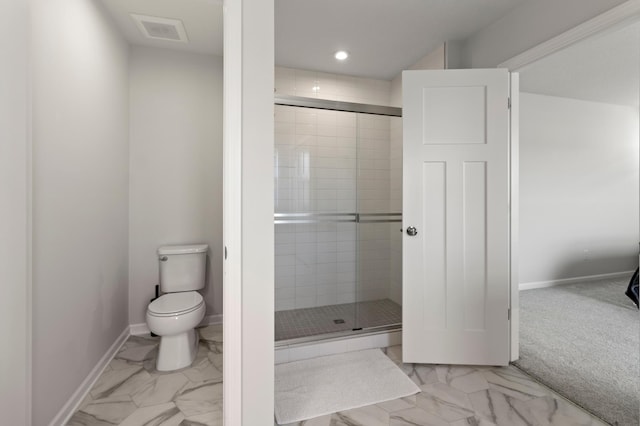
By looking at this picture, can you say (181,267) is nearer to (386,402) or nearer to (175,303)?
(175,303)

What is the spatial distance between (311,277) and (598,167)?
4459mm

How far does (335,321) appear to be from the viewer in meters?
2.55

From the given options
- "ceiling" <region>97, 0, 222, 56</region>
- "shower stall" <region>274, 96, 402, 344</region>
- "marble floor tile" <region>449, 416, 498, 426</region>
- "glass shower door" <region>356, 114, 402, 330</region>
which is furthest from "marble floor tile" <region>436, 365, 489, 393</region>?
"ceiling" <region>97, 0, 222, 56</region>

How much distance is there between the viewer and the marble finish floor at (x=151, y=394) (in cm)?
157

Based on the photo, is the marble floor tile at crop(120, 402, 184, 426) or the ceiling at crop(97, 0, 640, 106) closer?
the marble floor tile at crop(120, 402, 184, 426)

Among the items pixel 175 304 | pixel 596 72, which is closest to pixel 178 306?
pixel 175 304

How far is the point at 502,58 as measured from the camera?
2.15 m

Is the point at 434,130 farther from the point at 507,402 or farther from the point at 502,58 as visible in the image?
the point at 507,402

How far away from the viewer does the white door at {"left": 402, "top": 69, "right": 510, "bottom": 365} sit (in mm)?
2029

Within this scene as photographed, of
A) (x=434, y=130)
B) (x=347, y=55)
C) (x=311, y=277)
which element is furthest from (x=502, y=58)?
(x=311, y=277)

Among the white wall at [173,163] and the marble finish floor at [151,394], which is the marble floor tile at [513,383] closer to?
the marble finish floor at [151,394]

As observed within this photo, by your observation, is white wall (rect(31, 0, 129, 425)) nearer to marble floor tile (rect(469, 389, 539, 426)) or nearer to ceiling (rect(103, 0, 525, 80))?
ceiling (rect(103, 0, 525, 80))

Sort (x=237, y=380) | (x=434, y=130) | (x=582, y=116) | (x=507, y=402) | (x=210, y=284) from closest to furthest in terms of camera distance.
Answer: (x=237, y=380)
(x=507, y=402)
(x=434, y=130)
(x=210, y=284)
(x=582, y=116)

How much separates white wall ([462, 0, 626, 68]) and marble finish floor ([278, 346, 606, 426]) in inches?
85.0
